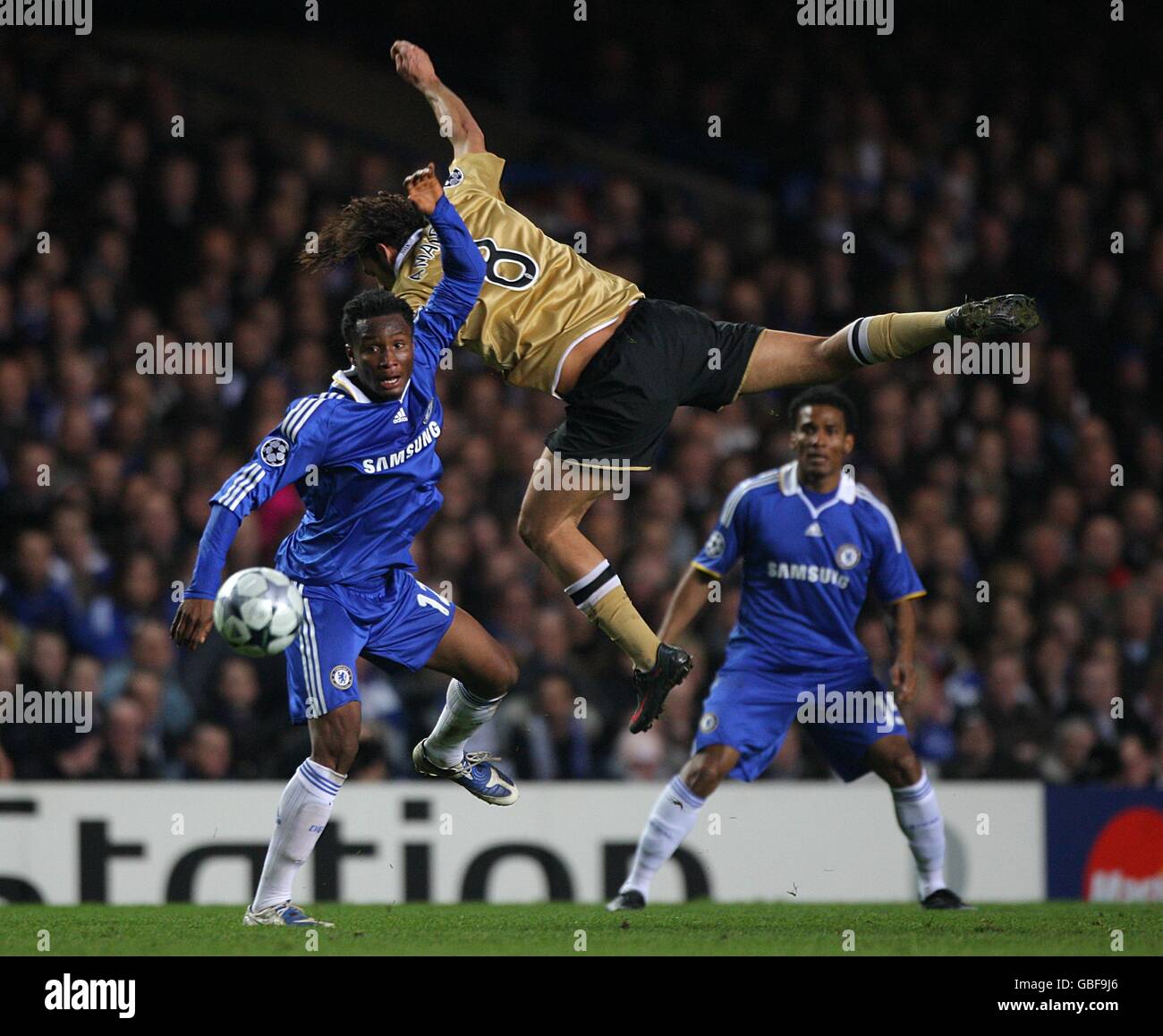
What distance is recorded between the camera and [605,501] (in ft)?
35.8

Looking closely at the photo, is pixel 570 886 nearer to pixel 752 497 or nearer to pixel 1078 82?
pixel 752 497

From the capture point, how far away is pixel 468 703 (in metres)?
7.03

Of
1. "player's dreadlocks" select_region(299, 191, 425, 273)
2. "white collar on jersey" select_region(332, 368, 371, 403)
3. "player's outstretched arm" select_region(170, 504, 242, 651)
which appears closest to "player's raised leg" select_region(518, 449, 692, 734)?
"white collar on jersey" select_region(332, 368, 371, 403)

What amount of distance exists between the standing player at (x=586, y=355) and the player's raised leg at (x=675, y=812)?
921 millimetres

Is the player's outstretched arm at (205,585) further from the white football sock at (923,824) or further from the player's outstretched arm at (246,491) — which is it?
the white football sock at (923,824)

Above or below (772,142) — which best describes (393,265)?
below

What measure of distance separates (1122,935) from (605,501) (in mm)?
4892

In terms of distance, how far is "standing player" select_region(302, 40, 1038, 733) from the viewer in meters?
6.93

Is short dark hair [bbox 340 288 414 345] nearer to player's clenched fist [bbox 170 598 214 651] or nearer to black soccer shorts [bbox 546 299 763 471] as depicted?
black soccer shorts [bbox 546 299 763 471]

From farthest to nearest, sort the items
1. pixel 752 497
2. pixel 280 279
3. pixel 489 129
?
pixel 489 129
pixel 280 279
pixel 752 497

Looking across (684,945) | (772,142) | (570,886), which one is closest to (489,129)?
(772,142)

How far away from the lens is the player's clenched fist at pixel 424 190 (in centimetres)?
630

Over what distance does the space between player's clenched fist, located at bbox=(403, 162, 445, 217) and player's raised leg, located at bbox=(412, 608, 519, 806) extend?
156 cm
